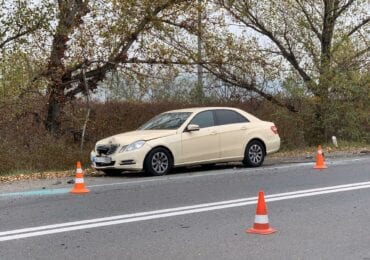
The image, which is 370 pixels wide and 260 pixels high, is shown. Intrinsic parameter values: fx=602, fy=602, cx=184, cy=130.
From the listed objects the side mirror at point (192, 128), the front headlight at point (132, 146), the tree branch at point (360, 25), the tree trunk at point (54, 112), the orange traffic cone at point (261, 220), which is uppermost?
the tree branch at point (360, 25)

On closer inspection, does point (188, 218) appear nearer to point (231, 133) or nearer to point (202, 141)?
point (202, 141)

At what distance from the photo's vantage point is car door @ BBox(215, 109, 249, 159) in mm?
14273

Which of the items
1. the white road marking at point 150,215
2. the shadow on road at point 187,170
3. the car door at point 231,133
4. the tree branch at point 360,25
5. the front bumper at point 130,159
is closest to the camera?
the white road marking at point 150,215

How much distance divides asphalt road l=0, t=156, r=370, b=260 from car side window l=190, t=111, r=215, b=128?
1.60 m

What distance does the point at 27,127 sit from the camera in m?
18.0

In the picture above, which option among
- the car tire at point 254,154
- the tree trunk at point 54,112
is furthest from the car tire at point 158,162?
the tree trunk at point 54,112

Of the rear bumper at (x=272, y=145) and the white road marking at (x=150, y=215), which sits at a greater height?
the rear bumper at (x=272, y=145)

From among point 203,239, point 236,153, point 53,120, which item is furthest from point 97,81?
point 203,239

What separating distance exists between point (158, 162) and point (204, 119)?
5.76ft

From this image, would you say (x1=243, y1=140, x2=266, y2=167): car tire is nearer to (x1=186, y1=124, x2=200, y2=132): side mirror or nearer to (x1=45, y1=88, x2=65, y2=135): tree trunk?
(x1=186, y1=124, x2=200, y2=132): side mirror

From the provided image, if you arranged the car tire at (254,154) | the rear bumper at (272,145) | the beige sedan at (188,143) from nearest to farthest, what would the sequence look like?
the beige sedan at (188,143), the car tire at (254,154), the rear bumper at (272,145)

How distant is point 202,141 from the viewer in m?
13.9

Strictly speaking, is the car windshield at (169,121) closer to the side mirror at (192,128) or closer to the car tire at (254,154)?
the side mirror at (192,128)

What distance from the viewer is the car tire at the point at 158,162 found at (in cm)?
1301
